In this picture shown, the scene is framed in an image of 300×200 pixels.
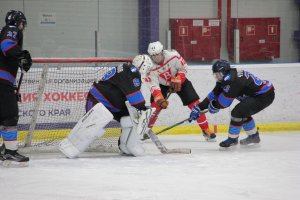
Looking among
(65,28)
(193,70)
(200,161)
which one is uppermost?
(65,28)

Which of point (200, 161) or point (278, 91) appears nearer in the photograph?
point (200, 161)

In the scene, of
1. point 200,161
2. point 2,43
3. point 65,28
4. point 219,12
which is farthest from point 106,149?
point 219,12

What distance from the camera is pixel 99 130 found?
5125mm

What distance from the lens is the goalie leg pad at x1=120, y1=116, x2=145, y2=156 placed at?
525 centimetres

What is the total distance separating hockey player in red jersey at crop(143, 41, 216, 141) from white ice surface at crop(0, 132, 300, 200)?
0.52 metres

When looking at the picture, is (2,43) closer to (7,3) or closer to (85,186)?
(85,186)

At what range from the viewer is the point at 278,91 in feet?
22.9

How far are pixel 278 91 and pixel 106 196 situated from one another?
3.56 meters

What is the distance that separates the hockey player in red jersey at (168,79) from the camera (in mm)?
5977

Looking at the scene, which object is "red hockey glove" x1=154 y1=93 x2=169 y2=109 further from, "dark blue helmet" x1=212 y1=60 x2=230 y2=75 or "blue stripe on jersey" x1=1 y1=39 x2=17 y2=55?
"blue stripe on jersey" x1=1 y1=39 x2=17 y2=55

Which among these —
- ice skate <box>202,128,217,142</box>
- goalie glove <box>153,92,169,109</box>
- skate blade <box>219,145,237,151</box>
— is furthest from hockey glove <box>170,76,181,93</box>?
skate blade <box>219,145,237,151</box>

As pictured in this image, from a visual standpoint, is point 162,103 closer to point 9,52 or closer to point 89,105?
point 89,105

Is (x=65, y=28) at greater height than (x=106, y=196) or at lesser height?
greater

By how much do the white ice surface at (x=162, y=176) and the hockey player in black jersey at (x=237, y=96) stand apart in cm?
21
